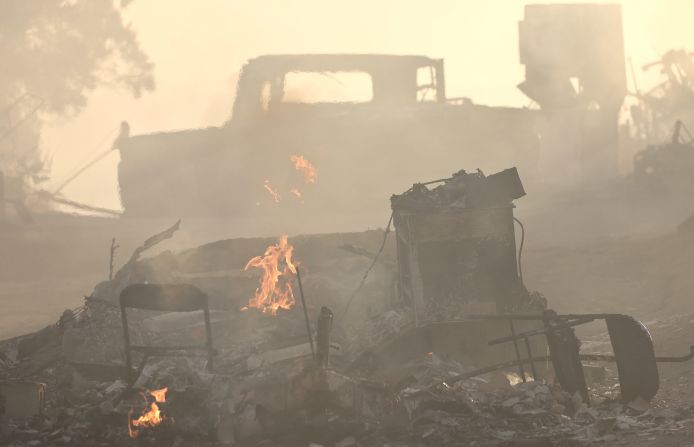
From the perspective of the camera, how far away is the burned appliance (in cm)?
1121

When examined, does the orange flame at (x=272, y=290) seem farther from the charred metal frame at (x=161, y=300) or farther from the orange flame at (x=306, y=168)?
the orange flame at (x=306, y=168)

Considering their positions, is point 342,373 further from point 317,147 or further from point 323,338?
point 317,147

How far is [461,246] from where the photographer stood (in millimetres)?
11328

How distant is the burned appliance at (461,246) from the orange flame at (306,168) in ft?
54.4

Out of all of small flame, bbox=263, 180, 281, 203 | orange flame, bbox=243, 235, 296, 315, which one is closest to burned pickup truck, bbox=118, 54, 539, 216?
small flame, bbox=263, 180, 281, 203

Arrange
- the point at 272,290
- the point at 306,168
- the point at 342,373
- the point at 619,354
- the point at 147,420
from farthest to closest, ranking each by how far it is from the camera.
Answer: the point at 306,168 < the point at 272,290 < the point at 342,373 < the point at 619,354 < the point at 147,420

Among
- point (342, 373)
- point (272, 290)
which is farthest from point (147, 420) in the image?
point (272, 290)

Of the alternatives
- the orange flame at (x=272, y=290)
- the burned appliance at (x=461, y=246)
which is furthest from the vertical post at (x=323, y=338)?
the orange flame at (x=272, y=290)

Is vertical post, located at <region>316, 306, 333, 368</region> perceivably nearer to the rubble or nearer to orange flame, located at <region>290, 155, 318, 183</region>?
the rubble

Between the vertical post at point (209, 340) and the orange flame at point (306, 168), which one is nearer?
the vertical post at point (209, 340)

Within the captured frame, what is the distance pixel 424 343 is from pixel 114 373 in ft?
11.5

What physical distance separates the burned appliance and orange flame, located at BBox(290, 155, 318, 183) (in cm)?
1657

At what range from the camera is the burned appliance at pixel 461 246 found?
11.2 m

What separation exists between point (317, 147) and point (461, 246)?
1753cm
